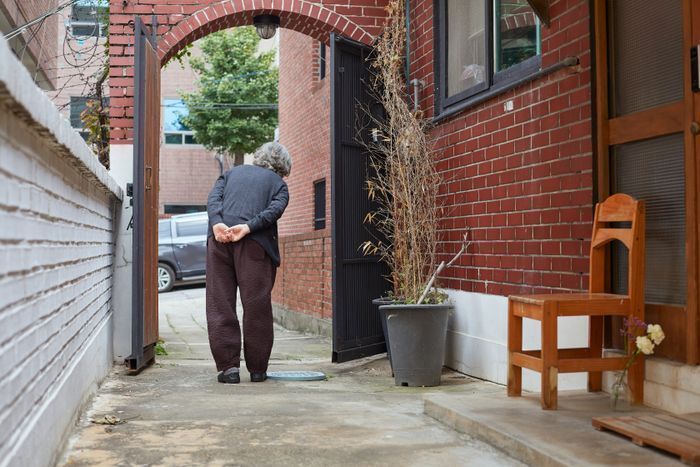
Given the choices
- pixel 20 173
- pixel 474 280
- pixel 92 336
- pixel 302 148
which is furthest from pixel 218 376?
pixel 302 148

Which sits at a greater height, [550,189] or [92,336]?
[550,189]

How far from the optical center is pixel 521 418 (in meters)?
3.88

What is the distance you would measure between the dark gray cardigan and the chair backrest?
229 cm

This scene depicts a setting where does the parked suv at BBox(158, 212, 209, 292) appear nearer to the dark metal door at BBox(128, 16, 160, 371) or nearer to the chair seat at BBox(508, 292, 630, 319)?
the dark metal door at BBox(128, 16, 160, 371)

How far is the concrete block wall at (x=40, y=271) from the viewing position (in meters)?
2.34

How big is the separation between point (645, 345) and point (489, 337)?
2149 mm

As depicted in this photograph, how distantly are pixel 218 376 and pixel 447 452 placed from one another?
8.46 ft

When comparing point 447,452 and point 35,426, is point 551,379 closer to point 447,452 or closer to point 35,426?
point 447,452

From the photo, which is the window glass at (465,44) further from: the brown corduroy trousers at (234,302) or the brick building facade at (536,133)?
the brown corduroy trousers at (234,302)

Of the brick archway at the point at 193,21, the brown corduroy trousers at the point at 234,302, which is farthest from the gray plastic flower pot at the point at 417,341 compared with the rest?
the brick archway at the point at 193,21

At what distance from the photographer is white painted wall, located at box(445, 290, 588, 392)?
4.77 metres

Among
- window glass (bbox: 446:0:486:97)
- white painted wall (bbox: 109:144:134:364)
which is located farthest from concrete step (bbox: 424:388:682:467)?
white painted wall (bbox: 109:144:134:364)

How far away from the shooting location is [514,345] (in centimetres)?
443

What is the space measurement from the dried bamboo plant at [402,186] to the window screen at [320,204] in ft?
11.7
